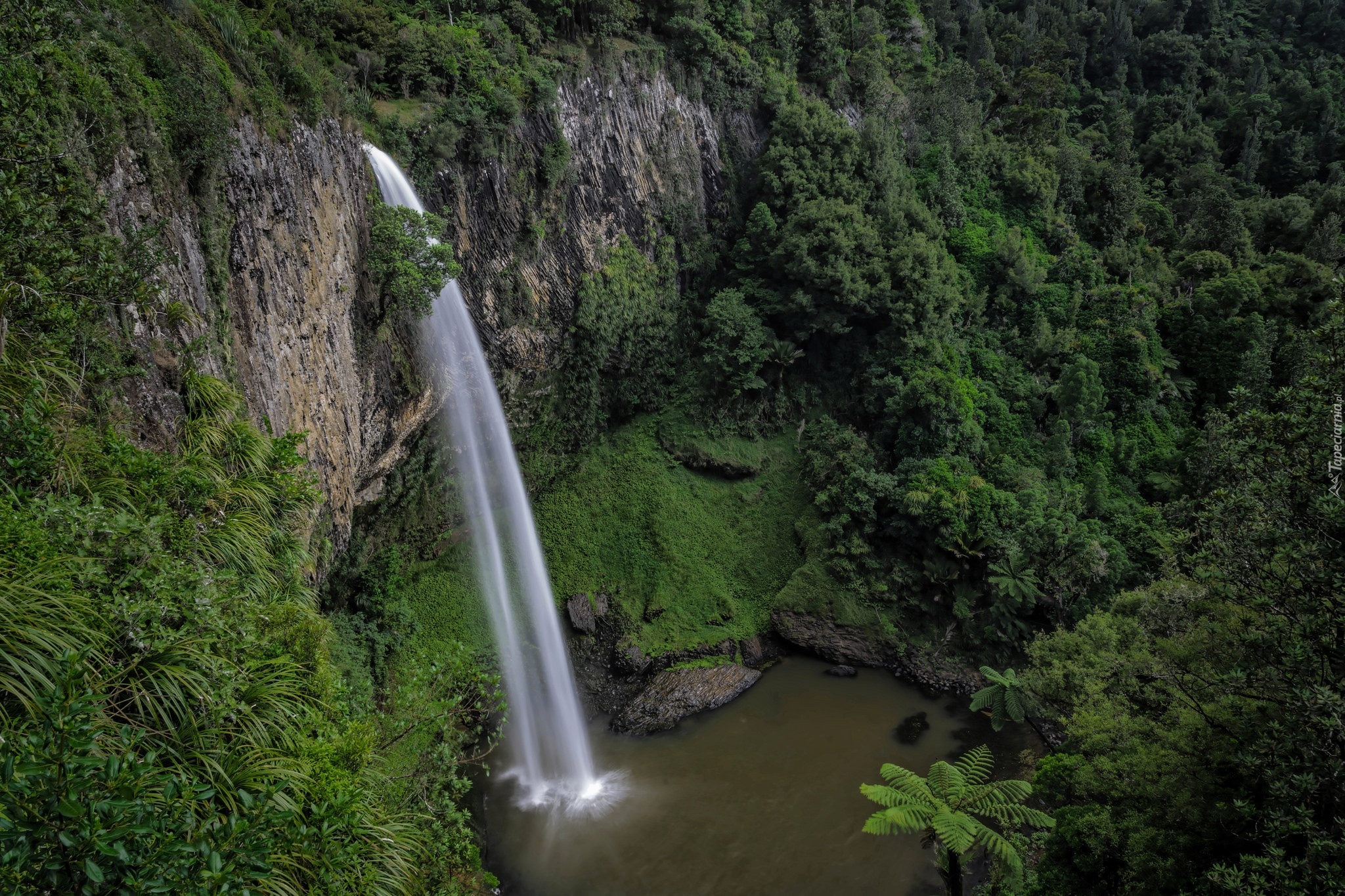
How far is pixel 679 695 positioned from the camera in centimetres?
1595

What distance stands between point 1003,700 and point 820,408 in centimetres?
994

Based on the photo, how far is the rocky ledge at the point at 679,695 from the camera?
1541 centimetres

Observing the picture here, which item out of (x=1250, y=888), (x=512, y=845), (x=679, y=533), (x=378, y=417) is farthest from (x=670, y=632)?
(x=1250, y=888)

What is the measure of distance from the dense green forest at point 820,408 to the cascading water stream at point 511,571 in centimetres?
113

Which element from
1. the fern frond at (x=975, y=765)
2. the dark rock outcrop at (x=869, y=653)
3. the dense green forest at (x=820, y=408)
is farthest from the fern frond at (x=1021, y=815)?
the dark rock outcrop at (x=869, y=653)

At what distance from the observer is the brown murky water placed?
37.8ft

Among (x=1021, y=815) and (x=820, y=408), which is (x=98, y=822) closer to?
(x=1021, y=815)

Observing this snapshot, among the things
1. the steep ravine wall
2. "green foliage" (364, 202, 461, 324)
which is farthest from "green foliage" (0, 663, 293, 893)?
"green foliage" (364, 202, 461, 324)

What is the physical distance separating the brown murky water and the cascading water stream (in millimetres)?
644

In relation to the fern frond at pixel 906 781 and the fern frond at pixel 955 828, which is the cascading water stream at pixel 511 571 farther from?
the fern frond at pixel 955 828

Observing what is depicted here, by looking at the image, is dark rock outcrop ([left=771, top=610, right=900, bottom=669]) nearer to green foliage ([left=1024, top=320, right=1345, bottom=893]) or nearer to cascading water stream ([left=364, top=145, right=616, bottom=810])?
cascading water stream ([left=364, top=145, right=616, bottom=810])

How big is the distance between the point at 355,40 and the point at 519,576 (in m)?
12.3

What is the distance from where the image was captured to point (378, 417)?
1367 cm

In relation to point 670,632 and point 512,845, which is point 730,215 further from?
point 512,845
